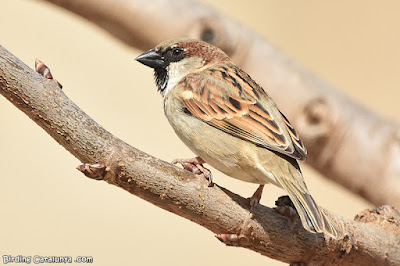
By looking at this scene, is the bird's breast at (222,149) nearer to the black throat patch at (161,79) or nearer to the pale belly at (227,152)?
the pale belly at (227,152)

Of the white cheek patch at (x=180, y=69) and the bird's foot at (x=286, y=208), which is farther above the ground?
the white cheek patch at (x=180, y=69)

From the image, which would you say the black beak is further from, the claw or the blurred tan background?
the claw

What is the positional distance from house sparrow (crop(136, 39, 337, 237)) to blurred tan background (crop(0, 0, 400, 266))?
36.8 inches

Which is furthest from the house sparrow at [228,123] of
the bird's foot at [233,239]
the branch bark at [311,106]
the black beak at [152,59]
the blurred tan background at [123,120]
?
the blurred tan background at [123,120]

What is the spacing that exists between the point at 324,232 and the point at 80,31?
4.25 meters

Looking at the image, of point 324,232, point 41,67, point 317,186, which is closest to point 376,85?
point 317,186

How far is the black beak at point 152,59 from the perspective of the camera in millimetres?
3410

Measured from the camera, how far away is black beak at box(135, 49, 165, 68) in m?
3.41

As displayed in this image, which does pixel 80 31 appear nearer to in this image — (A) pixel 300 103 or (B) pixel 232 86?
(A) pixel 300 103

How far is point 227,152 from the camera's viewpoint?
2.90 m

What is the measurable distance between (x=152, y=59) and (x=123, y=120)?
2248mm

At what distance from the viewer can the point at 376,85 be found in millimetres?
6480

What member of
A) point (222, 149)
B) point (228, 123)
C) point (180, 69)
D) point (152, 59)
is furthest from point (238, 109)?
point (152, 59)

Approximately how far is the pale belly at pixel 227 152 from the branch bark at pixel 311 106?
1.09 meters
